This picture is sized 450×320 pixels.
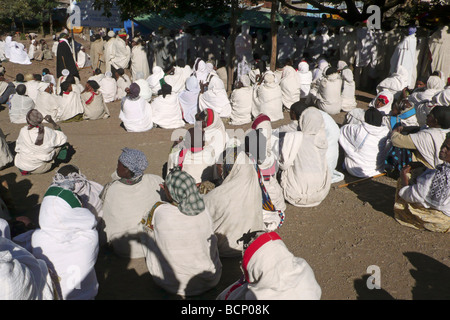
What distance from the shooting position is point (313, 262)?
4105 millimetres

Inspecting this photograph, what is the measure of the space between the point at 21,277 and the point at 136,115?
6.35m

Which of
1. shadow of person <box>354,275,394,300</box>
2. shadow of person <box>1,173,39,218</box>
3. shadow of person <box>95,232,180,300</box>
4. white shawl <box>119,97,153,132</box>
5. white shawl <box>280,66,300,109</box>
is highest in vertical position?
white shawl <box>280,66,300,109</box>

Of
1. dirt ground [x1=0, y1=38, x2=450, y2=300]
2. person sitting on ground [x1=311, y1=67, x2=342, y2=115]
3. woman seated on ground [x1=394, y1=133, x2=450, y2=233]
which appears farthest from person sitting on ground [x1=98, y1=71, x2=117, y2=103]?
woman seated on ground [x1=394, y1=133, x2=450, y2=233]

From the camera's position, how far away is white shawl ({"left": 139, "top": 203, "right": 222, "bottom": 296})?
10.8ft

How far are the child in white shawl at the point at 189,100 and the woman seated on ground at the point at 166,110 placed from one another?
32 cm

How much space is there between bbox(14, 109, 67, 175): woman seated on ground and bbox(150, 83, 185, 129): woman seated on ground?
2.67 meters

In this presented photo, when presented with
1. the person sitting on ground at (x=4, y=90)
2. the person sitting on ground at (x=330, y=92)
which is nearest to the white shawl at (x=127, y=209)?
the person sitting on ground at (x=330, y=92)

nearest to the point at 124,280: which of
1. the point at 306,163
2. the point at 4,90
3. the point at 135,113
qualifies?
the point at 306,163

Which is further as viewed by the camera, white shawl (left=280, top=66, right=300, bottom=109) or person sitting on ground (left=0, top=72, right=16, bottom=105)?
person sitting on ground (left=0, top=72, right=16, bottom=105)

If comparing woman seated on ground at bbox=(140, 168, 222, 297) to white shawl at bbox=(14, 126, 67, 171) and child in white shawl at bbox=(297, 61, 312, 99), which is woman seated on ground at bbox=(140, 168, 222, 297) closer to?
white shawl at bbox=(14, 126, 67, 171)
